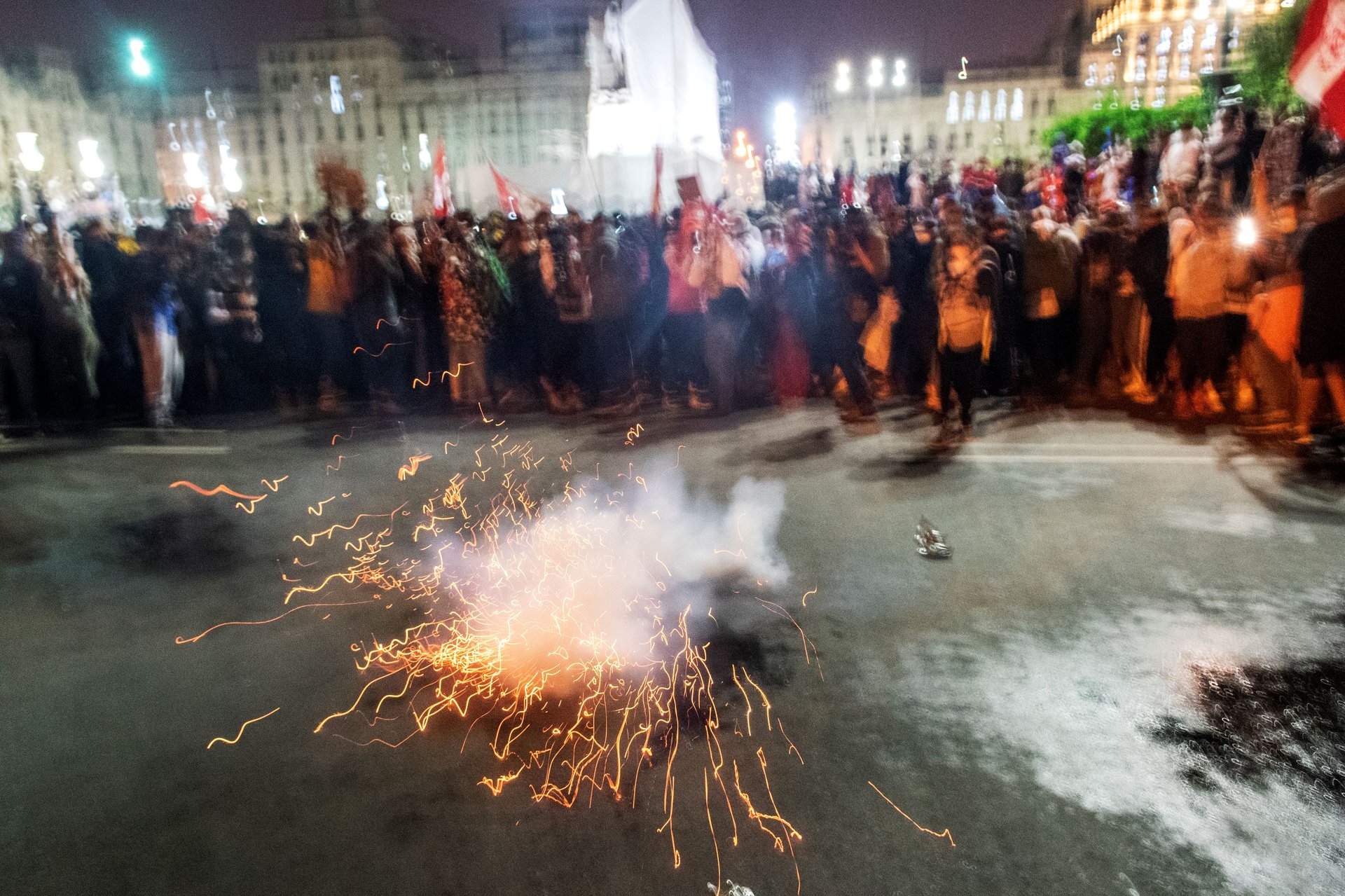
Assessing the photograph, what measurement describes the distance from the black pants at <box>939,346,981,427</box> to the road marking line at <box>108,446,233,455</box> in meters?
7.35

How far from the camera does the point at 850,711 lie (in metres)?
3.67

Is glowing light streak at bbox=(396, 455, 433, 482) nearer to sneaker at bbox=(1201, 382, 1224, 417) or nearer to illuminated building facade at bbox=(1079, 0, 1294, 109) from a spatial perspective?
sneaker at bbox=(1201, 382, 1224, 417)

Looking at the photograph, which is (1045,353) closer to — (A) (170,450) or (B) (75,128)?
(A) (170,450)

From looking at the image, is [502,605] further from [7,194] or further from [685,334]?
[7,194]

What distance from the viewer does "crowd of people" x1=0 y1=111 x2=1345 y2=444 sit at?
8.91 meters

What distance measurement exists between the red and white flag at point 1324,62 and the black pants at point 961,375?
363 centimetres

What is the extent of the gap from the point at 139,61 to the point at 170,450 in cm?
998

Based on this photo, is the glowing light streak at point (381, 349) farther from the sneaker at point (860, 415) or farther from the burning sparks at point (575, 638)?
the sneaker at point (860, 415)

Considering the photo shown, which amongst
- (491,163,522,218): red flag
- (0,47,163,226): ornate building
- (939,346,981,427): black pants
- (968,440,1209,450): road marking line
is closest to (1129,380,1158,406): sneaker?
(968,440,1209,450): road marking line

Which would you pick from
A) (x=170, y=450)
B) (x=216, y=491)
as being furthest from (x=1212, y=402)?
(x=170, y=450)

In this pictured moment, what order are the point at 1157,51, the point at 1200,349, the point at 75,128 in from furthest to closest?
the point at 1157,51
the point at 75,128
the point at 1200,349

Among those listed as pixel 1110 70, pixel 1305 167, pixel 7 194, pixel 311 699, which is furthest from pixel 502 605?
pixel 1110 70

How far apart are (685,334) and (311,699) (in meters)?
6.92

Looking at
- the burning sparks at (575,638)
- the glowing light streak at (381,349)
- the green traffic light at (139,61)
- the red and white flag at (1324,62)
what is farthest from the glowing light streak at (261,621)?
the green traffic light at (139,61)
